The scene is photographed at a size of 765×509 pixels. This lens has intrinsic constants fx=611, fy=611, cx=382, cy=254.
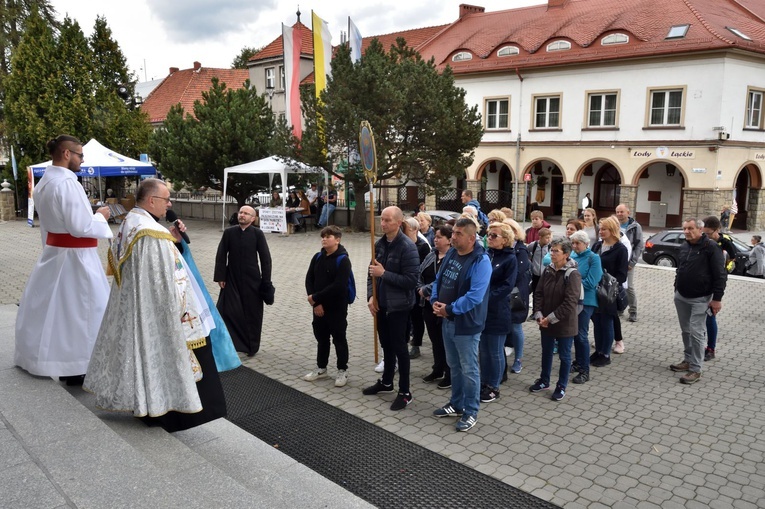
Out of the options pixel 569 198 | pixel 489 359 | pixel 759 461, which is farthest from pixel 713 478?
pixel 569 198

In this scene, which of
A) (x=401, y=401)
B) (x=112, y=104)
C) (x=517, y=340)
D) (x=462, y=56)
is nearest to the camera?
(x=401, y=401)

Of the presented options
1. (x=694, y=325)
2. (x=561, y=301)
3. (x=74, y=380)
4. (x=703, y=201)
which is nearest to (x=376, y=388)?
(x=561, y=301)

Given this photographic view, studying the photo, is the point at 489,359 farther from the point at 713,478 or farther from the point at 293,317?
the point at 293,317

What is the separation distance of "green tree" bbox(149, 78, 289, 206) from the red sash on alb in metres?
19.6

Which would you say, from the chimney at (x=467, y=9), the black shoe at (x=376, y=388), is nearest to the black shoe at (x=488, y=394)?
the black shoe at (x=376, y=388)

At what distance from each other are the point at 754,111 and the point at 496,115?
11896 millimetres

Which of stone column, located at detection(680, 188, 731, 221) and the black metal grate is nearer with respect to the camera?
the black metal grate

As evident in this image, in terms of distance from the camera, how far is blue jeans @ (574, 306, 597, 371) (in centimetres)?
671

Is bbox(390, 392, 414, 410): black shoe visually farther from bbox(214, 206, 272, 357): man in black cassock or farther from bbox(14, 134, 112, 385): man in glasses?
bbox(14, 134, 112, 385): man in glasses

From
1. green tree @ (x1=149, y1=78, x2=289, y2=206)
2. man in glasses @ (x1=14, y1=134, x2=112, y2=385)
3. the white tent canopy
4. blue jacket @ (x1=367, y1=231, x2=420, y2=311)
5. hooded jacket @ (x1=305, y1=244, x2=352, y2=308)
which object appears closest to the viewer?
man in glasses @ (x1=14, y1=134, x2=112, y2=385)

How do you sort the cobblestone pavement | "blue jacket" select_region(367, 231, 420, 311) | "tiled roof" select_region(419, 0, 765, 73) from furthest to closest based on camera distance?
1. "tiled roof" select_region(419, 0, 765, 73)
2. "blue jacket" select_region(367, 231, 420, 311)
3. the cobblestone pavement

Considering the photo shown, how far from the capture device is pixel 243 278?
7539 millimetres

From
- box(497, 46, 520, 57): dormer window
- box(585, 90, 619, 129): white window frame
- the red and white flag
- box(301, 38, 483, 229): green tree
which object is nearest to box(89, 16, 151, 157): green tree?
the red and white flag

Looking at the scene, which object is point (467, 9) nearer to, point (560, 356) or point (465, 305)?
point (560, 356)
